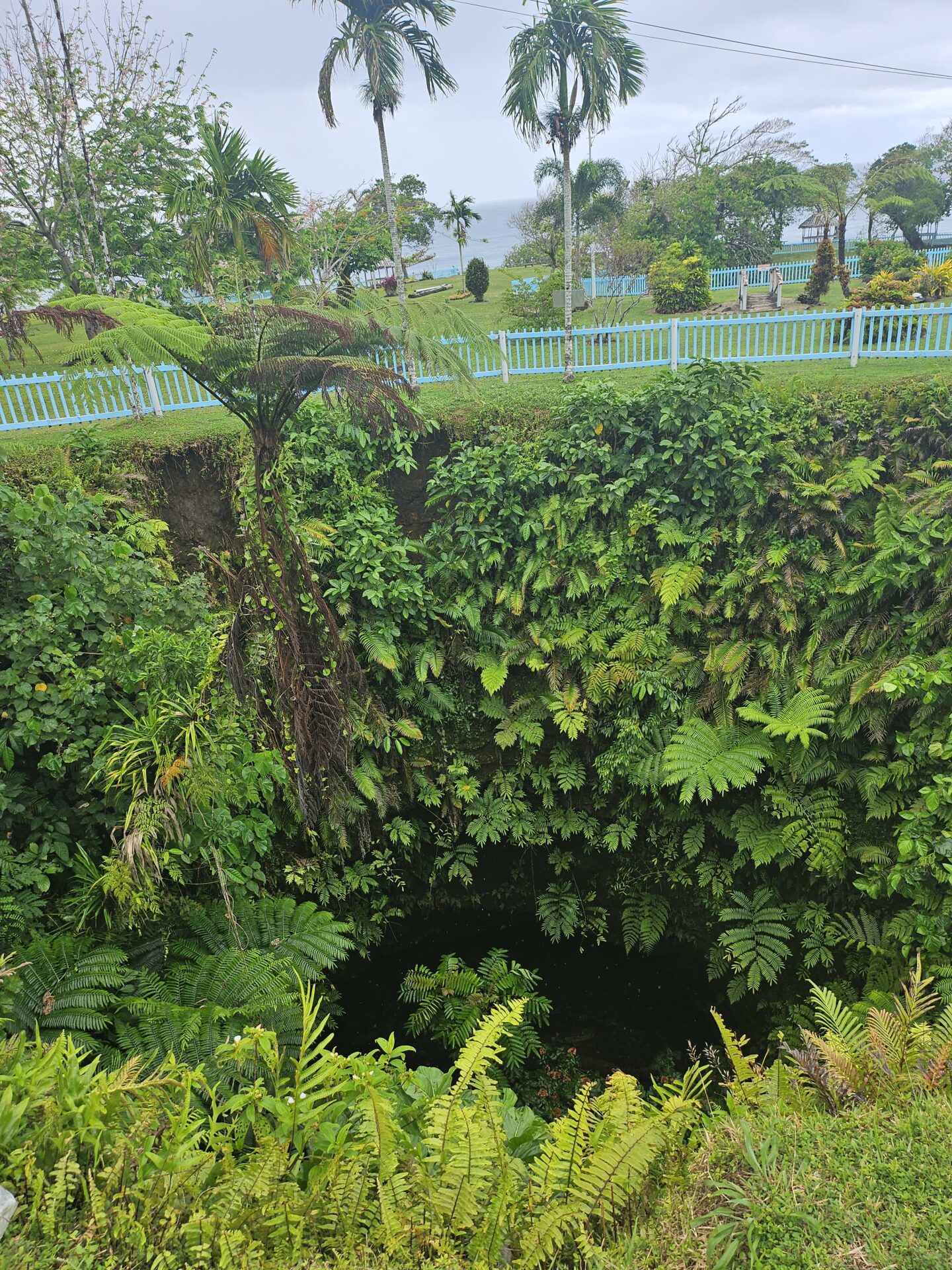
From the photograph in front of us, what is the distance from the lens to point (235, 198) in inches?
273

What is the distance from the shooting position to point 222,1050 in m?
3.21

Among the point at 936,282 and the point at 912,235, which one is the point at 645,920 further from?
the point at 912,235

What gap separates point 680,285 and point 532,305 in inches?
125

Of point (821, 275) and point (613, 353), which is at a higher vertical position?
point (821, 275)

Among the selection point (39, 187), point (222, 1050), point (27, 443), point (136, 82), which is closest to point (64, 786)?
point (222, 1050)

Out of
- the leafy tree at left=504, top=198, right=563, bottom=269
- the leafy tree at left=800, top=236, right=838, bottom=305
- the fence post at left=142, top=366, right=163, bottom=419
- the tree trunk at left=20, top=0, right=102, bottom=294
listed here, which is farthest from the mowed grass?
the leafy tree at left=504, top=198, right=563, bottom=269

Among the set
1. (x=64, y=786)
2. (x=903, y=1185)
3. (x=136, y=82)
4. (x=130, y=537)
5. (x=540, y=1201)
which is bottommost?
(x=540, y=1201)

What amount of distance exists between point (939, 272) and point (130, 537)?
13355 mm

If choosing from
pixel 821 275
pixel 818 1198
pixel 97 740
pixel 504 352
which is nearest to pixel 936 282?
pixel 821 275

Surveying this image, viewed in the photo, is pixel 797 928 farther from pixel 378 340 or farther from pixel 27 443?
pixel 27 443

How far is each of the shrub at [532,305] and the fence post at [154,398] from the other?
7.92 metres

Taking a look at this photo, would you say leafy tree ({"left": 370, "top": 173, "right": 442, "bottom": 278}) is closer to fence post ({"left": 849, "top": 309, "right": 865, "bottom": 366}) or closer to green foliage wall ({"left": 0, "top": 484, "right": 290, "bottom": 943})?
fence post ({"left": 849, "top": 309, "right": 865, "bottom": 366})

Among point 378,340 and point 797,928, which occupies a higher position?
point 378,340

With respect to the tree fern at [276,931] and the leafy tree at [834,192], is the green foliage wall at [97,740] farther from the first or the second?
the leafy tree at [834,192]
